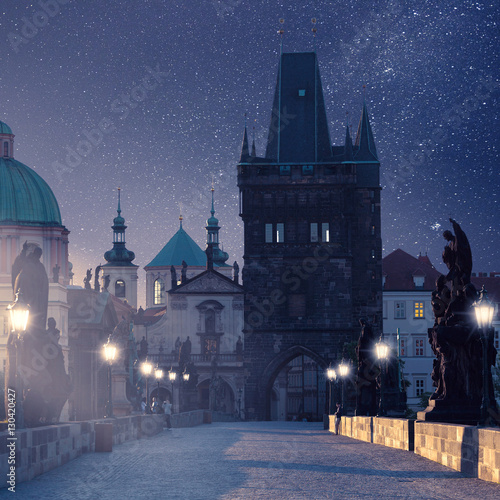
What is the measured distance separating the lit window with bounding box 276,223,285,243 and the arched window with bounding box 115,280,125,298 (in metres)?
78.6

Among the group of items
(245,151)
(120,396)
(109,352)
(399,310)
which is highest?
(245,151)

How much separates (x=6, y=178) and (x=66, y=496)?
81.4m

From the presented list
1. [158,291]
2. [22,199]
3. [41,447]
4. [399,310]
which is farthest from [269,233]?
[158,291]

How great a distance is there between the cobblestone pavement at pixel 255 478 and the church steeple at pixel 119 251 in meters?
132

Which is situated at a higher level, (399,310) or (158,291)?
(158,291)

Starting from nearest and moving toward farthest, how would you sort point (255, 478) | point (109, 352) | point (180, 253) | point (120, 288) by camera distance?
point (255, 478) → point (109, 352) → point (120, 288) → point (180, 253)

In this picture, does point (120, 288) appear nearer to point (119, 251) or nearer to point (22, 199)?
point (119, 251)

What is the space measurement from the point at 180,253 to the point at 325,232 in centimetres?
8019

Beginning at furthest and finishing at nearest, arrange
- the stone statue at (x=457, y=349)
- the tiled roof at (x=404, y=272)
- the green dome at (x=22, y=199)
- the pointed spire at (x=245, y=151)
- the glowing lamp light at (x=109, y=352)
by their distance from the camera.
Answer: the green dome at (x=22, y=199) → the tiled roof at (x=404, y=272) → the pointed spire at (x=245, y=151) → the glowing lamp light at (x=109, y=352) → the stone statue at (x=457, y=349)

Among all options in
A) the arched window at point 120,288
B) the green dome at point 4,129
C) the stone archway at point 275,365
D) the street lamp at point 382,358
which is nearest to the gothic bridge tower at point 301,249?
the stone archway at point 275,365

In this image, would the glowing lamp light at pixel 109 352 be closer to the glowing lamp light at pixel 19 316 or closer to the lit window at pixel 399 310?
the glowing lamp light at pixel 19 316

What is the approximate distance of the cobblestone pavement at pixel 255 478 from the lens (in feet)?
41.8

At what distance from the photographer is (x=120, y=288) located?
150500 millimetres

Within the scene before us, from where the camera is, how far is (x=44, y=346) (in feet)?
67.2
